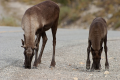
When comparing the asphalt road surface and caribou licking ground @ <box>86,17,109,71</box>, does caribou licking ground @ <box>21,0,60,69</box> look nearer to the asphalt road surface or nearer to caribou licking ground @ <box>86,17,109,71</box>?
the asphalt road surface

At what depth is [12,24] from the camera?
25.1 m

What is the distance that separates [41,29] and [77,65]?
82.6 inches

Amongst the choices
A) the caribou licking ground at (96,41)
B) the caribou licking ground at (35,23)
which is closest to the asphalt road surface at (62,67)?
the caribou licking ground at (96,41)

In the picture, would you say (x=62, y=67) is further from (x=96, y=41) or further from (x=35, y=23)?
(x=35, y=23)

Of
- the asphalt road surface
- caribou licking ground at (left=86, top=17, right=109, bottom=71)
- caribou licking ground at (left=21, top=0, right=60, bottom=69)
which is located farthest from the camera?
caribou licking ground at (left=86, top=17, right=109, bottom=71)

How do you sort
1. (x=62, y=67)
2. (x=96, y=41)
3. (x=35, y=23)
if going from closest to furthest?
(x=35, y=23) < (x=96, y=41) < (x=62, y=67)

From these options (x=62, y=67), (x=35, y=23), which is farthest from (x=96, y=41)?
(x=35, y=23)

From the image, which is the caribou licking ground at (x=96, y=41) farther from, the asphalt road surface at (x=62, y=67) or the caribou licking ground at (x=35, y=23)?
the caribou licking ground at (x=35, y=23)

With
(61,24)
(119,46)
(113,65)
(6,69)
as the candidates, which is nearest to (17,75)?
(6,69)

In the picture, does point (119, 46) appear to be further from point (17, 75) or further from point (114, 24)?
point (114, 24)

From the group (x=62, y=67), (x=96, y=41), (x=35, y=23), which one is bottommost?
(x=62, y=67)

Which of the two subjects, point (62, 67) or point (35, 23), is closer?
point (35, 23)

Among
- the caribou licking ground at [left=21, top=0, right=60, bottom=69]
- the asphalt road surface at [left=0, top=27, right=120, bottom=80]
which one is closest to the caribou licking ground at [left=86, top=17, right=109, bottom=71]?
the asphalt road surface at [left=0, top=27, right=120, bottom=80]

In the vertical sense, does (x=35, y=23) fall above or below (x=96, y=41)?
above
